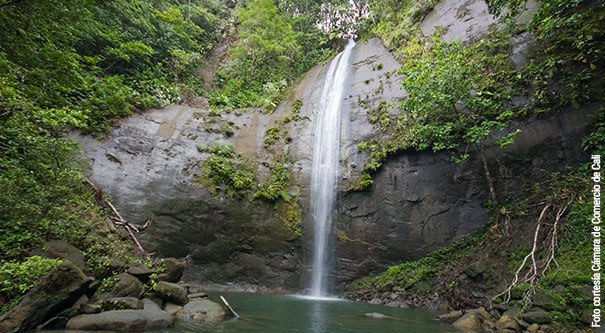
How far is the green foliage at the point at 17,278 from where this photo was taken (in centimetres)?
412

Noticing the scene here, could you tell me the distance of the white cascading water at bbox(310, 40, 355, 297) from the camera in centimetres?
1114

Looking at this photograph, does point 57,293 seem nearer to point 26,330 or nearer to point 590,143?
point 26,330

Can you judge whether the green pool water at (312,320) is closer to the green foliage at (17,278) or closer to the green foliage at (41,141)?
the green foliage at (17,278)

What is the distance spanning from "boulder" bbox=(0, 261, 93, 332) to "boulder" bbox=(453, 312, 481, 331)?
21.9 feet

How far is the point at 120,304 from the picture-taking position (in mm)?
5008

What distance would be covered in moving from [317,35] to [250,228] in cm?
1677

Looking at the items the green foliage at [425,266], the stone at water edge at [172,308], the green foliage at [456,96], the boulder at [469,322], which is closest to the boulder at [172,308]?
the stone at water edge at [172,308]

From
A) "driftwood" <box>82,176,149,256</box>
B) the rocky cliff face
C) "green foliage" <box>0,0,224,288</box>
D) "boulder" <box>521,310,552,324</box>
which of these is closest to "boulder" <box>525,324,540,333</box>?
"boulder" <box>521,310,552,324</box>

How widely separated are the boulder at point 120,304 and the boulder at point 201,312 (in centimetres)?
84

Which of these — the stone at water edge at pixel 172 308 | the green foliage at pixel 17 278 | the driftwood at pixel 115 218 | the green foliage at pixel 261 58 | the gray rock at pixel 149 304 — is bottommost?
the stone at water edge at pixel 172 308

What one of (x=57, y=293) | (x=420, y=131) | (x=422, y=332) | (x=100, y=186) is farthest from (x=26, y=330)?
(x=420, y=131)

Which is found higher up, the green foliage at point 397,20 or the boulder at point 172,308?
the green foliage at point 397,20

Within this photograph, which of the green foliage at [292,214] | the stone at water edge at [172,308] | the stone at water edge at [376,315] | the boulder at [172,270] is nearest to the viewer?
the stone at water edge at [172,308]

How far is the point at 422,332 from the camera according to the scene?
5457mm
